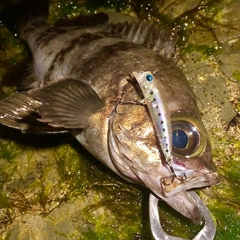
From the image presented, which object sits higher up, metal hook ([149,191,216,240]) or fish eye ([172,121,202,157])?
fish eye ([172,121,202,157])

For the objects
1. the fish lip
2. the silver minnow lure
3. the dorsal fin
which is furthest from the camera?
the dorsal fin

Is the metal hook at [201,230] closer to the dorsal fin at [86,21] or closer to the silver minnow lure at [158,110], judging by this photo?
the silver minnow lure at [158,110]

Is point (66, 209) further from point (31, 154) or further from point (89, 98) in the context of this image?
point (89, 98)

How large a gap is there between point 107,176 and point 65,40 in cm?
135

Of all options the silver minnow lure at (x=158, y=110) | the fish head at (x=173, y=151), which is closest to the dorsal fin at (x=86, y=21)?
the fish head at (x=173, y=151)

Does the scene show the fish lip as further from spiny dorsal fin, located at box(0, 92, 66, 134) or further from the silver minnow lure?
spiny dorsal fin, located at box(0, 92, 66, 134)

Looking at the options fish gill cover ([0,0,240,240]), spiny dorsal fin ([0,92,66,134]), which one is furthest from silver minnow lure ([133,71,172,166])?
fish gill cover ([0,0,240,240])

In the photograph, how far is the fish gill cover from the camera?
364 centimetres

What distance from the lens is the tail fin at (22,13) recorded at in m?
4.43

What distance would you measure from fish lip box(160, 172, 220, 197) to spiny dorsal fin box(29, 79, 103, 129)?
812 millimetres

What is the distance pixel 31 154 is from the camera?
162 inches

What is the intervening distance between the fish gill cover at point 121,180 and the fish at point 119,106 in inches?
21.2

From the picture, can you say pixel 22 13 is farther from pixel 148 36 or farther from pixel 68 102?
pixel 68 102

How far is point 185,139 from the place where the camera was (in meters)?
2.82
